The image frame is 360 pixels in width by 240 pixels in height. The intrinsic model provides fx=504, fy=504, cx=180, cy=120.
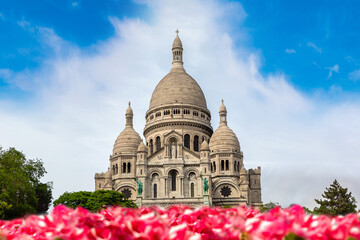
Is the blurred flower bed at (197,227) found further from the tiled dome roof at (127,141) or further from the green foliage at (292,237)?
the tiled dome roof at (127,141)

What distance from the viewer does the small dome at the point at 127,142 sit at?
3593 inches

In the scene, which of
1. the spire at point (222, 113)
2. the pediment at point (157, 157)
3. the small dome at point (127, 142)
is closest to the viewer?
the pediment at point (157, 157)

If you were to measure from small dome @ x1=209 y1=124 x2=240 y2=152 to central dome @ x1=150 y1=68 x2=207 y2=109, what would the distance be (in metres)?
9.11

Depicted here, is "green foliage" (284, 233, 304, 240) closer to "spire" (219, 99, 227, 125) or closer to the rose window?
the rose window

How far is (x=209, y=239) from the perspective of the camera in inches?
348

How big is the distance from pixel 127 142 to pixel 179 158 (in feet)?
47.1

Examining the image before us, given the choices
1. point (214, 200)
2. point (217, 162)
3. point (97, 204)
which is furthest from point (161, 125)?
point (97, 204)

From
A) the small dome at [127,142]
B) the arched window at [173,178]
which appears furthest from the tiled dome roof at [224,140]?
the small dome at [127,142]

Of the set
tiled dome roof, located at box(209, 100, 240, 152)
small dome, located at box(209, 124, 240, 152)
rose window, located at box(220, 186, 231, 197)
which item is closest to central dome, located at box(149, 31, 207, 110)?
tiled dome roof, located at box(209, 100, 240, 152)

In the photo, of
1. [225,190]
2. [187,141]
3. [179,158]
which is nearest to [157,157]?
[179,158]

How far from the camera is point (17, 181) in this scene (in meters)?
50.4

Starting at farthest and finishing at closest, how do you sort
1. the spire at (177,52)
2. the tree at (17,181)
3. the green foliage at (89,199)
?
1. the spire at (177,52)
2. the green foliage at (89,199)
3. the tree at (17,181)

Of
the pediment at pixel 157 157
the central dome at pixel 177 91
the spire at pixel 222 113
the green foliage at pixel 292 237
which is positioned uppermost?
the central dome at pixel 177 91

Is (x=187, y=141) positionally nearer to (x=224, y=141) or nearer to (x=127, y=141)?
(x=224, y=141)
